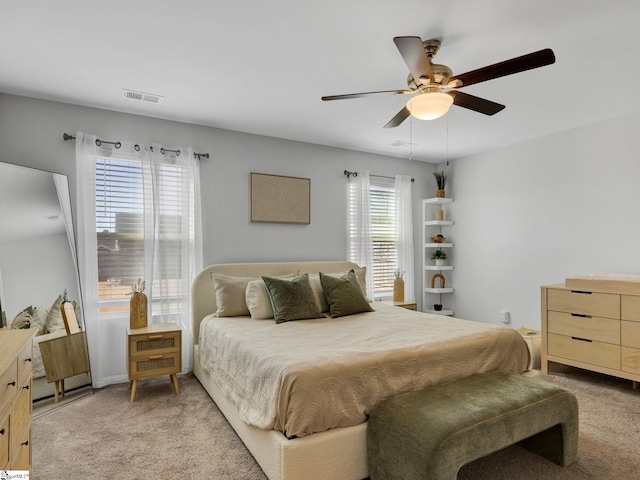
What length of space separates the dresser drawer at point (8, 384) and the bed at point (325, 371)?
3.55 ft

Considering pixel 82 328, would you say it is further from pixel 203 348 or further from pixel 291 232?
pixel 291 232

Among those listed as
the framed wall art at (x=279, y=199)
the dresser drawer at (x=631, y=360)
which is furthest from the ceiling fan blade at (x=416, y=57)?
the dresser drawer at (x=631, y=360)

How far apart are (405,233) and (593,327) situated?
8.04 ft

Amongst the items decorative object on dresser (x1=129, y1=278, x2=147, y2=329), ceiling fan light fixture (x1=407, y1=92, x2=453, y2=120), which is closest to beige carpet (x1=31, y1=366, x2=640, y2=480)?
decorative object on dresser (x1=129, y1=278, x2=147, y2=329)

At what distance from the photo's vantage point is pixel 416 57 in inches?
78.2

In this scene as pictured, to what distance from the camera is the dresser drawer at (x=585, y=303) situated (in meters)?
3.28

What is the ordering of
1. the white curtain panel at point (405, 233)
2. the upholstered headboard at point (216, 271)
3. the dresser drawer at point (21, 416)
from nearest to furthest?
the dresser drawer at point (21, 416)
the upholstered headboard at point (216, 271)
the white curtain panel at point (405, 233)

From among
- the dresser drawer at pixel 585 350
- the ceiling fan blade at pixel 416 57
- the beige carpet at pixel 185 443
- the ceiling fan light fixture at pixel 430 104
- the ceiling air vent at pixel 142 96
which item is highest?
the ceiling air vent at pixel 142 96

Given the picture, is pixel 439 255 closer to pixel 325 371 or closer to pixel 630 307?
pixel 630 307

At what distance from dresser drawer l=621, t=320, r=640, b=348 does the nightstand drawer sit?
3.77 m

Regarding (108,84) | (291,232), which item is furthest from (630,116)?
(108,84)

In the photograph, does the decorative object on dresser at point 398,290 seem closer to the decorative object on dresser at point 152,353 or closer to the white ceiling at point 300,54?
the white ceiling at point 300,54

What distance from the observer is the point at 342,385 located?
194 cm

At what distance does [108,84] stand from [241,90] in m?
1.02
